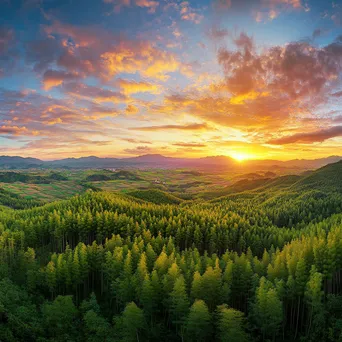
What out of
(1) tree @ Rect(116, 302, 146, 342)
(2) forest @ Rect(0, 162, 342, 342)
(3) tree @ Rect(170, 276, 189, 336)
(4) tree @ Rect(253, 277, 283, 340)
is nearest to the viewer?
(4) tree @ Rect(253, 277, 283, 340)

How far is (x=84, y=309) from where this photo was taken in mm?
69938

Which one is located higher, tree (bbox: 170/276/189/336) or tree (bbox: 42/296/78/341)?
tree (bbox: 170/276/189/336)

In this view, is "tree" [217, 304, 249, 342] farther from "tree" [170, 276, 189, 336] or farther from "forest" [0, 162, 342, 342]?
"tree" [170, 276, 189, 336]

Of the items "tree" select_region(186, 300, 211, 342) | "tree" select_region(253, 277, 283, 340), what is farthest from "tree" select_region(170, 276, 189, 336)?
"tree" select_region(253, 277, 283, 340)

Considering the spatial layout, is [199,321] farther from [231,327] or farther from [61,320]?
[61,320]

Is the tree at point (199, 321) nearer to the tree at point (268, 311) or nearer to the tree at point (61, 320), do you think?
the tree at point (268, 311)

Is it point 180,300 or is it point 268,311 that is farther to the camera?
point 180,300

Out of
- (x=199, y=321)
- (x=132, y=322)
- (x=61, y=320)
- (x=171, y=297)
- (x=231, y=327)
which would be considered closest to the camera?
(x=231, y=327)

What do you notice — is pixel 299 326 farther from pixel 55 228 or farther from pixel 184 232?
pixel 55 228

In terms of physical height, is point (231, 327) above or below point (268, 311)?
below

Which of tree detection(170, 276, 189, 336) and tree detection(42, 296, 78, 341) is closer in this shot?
tree detection(170, 276, 189, 336)

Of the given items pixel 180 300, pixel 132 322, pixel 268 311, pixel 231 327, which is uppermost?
pixel 180 300

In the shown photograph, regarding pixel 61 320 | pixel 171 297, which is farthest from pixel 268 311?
pixel 61 320

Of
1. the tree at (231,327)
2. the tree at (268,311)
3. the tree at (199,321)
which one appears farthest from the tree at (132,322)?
the tree at (268,311)
